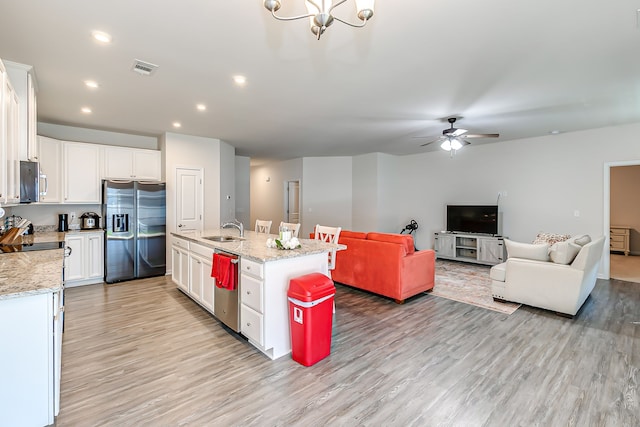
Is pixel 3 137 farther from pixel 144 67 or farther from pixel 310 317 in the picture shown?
pixel 310 317

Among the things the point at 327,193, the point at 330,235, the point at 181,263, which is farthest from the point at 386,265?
the point at 327,193

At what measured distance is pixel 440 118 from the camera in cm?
471

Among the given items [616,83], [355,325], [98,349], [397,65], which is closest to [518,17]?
[397,65]

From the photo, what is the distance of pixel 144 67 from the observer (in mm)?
2977

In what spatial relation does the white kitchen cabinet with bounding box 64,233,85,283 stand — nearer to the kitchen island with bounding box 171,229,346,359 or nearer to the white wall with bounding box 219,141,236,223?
the white wall with bounding box 219,141,236,223

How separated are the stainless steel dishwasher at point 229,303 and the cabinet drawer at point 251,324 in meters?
0.08

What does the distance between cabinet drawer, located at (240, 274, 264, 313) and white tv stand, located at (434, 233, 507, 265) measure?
553cm

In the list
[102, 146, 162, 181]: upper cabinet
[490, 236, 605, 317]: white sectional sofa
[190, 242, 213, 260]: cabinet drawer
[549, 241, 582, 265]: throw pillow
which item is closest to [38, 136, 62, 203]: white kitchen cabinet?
[102, 146, 162, 181]: upper cabinet

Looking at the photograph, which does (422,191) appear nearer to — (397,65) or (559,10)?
(397,65)

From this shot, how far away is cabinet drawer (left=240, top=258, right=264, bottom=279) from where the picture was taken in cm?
266

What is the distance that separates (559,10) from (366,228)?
637 cm

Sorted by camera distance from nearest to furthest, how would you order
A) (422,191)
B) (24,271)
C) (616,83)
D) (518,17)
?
(24,271), (518,17), (616,83), (422,191)

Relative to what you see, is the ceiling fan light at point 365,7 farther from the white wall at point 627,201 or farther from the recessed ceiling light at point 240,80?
the white wall at point 627,201

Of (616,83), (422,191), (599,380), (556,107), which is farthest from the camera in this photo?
(422,191)
